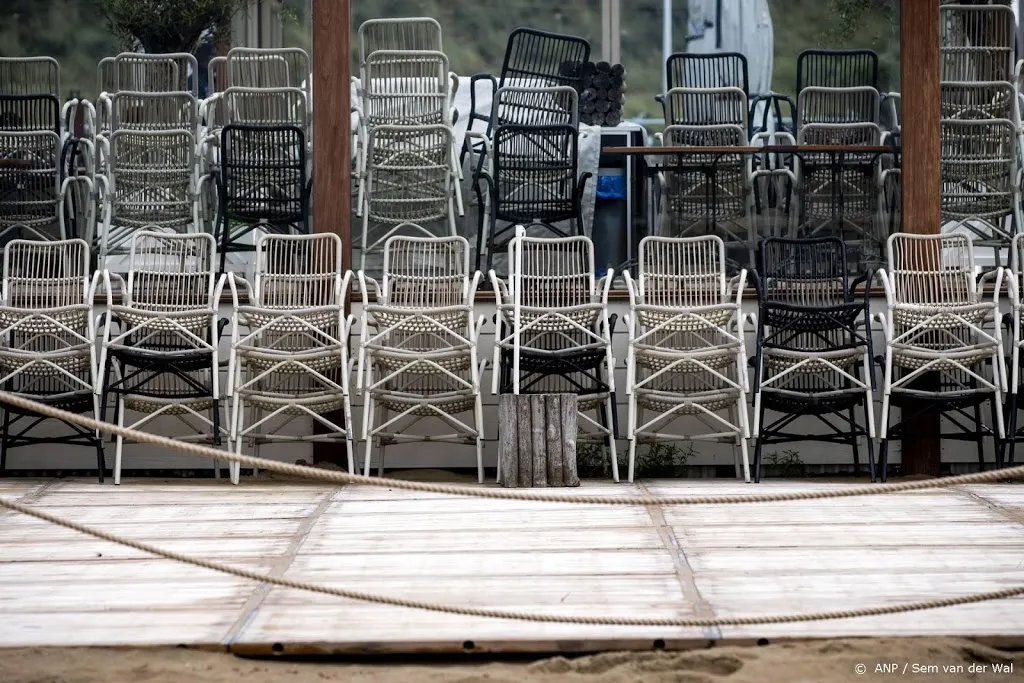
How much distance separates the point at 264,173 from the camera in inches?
288

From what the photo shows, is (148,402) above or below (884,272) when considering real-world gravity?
below

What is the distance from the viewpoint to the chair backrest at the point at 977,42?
748 cm

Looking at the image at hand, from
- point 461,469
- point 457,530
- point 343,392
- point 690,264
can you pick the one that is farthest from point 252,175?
point 457,530

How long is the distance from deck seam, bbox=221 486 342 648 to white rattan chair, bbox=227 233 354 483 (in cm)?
66

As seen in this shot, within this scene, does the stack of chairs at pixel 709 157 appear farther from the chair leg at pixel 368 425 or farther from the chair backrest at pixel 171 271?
the chair backrest at pixel 171 271

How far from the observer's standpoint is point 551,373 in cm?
665

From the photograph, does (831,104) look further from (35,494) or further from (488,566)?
(35,494)

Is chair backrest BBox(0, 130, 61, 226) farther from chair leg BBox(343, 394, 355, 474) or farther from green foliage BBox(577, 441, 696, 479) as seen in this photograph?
green foliage BBox(577, 441, 696, 479)

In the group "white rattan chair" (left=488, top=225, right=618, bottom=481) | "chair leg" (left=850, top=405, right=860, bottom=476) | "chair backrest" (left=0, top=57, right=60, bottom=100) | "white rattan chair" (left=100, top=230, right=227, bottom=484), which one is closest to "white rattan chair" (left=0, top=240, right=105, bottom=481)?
"white rattan chair" (left=100, top=230, right=227, bottom=484)

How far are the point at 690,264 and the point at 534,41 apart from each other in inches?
65.5

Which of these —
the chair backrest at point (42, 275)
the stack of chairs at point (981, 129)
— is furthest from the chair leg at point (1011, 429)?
the chair backrest at point (42, 275)

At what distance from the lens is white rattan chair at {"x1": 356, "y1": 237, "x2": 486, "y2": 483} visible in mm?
6523

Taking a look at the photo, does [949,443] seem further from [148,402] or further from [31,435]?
[31,435]

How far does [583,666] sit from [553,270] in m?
3.63
